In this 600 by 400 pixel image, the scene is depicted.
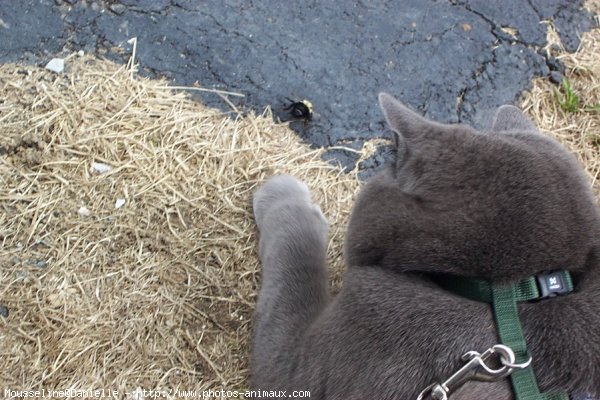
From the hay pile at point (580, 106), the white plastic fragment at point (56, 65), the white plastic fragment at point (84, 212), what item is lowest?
the white plastic fragment at point (84, 212)

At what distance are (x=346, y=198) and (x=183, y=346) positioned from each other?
2.86 feet

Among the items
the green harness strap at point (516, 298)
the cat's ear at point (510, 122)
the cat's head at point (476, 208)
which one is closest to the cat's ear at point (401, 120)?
the cat's head at point (476, 208)

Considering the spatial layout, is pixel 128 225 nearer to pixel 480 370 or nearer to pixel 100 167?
pixel 100 167

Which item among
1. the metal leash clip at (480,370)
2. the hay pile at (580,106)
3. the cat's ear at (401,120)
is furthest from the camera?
the hay pile at (580,106)

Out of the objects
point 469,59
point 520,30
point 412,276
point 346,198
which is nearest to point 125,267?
point 346,198

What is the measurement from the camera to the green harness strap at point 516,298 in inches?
52.1

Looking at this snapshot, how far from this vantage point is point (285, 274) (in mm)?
1919

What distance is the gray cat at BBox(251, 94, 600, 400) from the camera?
137cm

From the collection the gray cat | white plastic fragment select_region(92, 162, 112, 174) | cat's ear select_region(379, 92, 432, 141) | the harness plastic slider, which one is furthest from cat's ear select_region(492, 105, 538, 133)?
white plastic fragment select_region(92, 162, 112, 174)

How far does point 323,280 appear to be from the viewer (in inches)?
76.5

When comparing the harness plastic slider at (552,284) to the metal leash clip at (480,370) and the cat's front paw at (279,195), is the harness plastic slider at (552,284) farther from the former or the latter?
the cat's front paw at (279,195)

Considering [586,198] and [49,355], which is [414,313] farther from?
[49,355]

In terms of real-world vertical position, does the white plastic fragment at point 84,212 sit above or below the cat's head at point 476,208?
below

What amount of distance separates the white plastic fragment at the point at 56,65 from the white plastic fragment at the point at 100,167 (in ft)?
1.50
